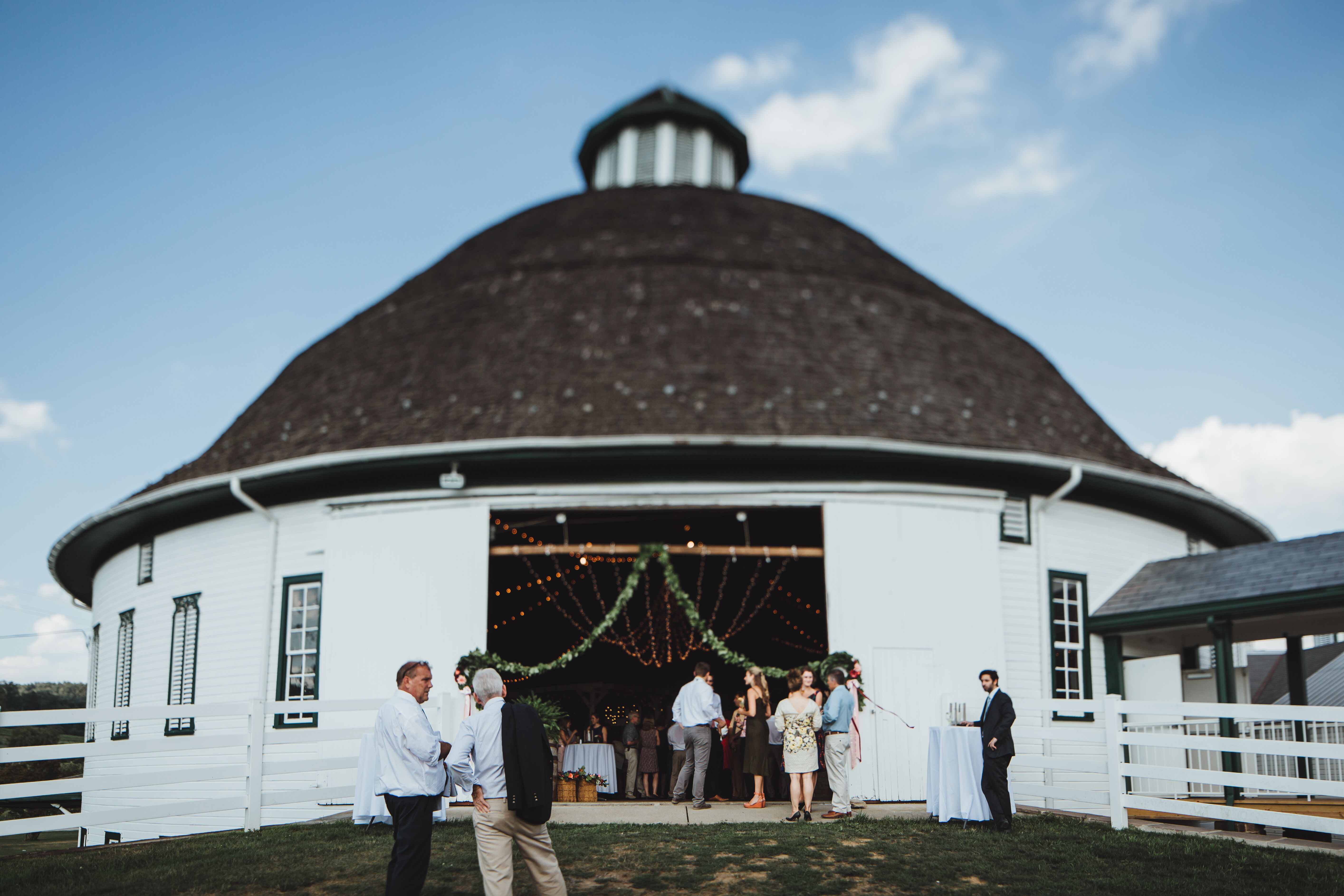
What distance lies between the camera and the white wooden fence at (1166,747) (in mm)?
9242

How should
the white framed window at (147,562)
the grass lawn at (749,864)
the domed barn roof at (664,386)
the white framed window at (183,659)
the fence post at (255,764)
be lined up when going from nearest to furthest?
1. the grass lawn at (749,864)
2. the fence post at (255,764)
3. the domed barn roof at (664,386)
4. the white framed window at (183,659)
5. the white framed window at (147,562)

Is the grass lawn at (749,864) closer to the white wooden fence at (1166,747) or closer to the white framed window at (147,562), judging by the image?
the white wooden fence at (1166,747)

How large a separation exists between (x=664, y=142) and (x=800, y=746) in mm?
17308

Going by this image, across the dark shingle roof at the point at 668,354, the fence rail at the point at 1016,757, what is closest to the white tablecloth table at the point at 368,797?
the fence rail at the point at 1016,757

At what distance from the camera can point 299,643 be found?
14828mm

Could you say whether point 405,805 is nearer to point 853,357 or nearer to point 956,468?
point 956,468

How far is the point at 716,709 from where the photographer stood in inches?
512

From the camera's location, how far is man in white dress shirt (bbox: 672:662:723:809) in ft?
42.2

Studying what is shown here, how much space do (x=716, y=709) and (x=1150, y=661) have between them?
747 cm

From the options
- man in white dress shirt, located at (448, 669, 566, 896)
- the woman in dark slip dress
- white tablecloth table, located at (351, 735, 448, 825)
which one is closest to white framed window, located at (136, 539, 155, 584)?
white tablecloth table, located at (351, 735, 448, 825)

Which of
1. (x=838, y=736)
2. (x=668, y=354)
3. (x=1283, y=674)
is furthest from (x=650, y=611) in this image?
(x=1283, y=674)

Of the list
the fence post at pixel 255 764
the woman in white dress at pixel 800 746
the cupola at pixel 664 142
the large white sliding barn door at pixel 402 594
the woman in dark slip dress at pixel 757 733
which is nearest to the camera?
the fence post at pixel 255 764

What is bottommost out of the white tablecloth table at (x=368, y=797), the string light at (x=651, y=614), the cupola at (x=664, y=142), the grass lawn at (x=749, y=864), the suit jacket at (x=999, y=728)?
the grass lawn at (x=749, y=864)

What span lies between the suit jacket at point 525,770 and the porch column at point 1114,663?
10.9 meters
